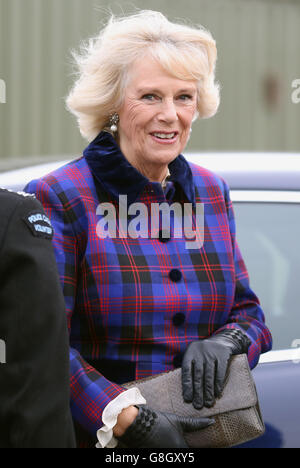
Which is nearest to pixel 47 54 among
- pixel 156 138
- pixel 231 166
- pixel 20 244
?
pixel 231 166

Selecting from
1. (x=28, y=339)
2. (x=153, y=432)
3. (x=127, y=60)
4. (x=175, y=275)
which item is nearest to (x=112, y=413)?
(x=153, y=432)

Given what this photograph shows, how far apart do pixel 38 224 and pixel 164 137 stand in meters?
0.83

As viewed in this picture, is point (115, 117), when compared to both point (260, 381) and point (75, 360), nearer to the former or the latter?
point (75, 360)

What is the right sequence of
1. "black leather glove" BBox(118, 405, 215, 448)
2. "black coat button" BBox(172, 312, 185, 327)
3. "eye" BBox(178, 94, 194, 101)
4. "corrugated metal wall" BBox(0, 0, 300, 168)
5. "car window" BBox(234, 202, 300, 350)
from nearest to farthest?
"black leather glove" BBox(118, 405, 215, 448) → "black coat button" BBox(172, 312, 185, 327) → "eye" BBox(178, 94, 194, 101) → "car window" BBox(234, 202, 300, 350) → "corrugated metal wall" BBox(0, 0, 300, 168)

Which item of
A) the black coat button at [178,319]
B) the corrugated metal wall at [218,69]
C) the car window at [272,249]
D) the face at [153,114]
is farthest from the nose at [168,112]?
the corrugated metal wall at [218,69]

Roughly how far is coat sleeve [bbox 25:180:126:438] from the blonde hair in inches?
10.9

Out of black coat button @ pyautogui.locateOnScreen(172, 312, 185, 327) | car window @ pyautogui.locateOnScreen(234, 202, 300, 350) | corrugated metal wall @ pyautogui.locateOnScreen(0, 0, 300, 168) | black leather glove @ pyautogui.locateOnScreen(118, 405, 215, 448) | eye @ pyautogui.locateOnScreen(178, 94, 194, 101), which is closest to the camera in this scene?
black leather glove @ pyautogui.locateOnScreen(118, 405, 215, 448)

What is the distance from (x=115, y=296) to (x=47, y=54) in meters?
6.18

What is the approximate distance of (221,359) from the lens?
197cm

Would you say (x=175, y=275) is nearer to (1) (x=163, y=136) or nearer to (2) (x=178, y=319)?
(2) (x=178, y=319)

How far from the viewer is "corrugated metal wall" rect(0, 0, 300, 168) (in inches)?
303

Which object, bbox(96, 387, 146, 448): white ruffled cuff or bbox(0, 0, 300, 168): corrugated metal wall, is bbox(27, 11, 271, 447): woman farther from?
bbox(0, 0, 300, 168): corrugated metal wall

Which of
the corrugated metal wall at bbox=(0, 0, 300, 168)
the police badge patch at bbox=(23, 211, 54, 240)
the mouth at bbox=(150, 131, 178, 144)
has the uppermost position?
the police badge patch at bbox=(23, 211, 54, 240)

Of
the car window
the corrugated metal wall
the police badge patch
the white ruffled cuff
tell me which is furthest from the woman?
the corrugated metal wall
